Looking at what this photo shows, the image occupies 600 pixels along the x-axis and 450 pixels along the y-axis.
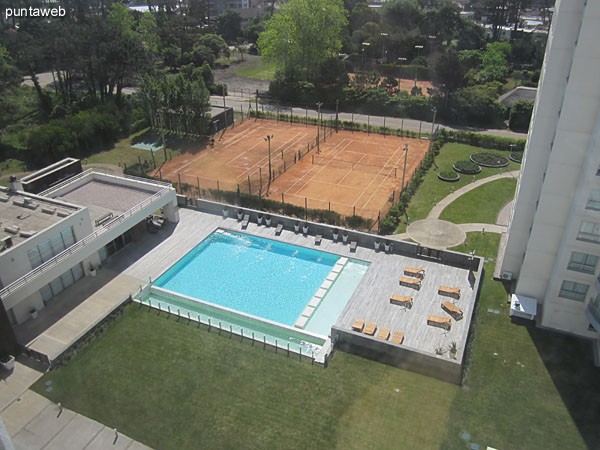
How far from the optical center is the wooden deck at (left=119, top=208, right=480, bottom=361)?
2939 cm

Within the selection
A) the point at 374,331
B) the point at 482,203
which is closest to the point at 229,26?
the point at 482,203

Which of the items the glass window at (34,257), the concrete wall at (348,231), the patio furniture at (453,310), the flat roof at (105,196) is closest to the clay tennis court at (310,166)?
the concrete wall at (348,231)

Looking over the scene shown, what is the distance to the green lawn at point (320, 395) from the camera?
23094mm

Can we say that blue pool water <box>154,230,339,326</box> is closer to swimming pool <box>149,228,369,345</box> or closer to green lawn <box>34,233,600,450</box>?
swimming pool <box>149,228,369,345</box>

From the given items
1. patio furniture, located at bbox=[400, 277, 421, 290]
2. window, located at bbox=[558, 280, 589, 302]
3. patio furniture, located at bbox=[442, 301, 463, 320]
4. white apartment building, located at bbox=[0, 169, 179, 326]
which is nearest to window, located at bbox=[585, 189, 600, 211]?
window, located at bbox=[558, 280, 589, 302]

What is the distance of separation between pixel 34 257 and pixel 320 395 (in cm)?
1899

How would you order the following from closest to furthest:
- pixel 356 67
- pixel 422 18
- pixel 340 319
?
pixel 340 319 → pixel 356 67 → pixel 422 18

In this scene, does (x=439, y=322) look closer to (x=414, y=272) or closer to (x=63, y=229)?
(x=414, y=272)

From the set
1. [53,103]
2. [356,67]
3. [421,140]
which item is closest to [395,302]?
[421,140]

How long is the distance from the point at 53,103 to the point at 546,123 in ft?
210

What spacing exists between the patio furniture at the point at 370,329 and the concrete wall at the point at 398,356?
95cm

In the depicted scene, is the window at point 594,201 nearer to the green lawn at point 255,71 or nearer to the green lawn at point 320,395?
the green lawn at point 320,395

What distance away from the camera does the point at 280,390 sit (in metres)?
25.5

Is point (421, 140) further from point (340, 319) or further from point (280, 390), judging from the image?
point (280, 390)
